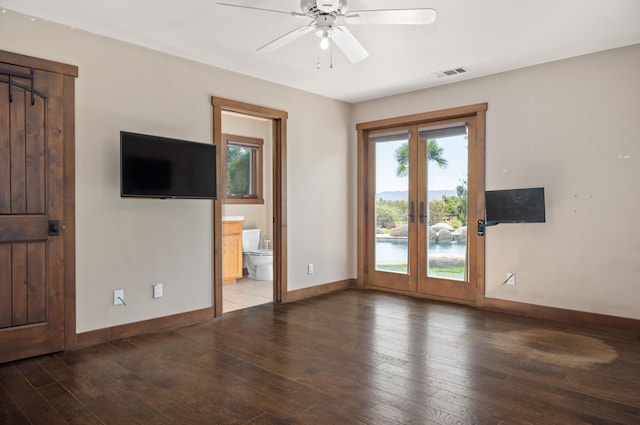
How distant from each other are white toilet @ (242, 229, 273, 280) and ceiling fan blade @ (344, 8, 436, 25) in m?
4.14

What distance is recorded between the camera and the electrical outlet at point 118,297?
3535 millimetres

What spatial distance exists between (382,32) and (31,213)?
3.11m

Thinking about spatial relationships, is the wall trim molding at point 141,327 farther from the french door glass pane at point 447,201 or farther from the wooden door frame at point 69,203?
the french door glass pane at point 447,201

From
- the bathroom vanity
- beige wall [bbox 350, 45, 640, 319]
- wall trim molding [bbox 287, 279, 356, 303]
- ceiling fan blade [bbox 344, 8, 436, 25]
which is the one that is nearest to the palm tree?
beige wall [bbox 350, 45, 640, 319]

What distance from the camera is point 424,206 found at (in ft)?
17.0

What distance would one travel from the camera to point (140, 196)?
3.45m

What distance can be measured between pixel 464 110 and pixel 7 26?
4323mm

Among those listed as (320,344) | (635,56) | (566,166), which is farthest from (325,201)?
(635,56)

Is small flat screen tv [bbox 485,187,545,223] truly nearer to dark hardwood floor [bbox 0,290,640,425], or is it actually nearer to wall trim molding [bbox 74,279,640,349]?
wall trim molding [bbox 74,279,640,349]

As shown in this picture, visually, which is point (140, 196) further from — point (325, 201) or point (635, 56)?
point (635, 56)

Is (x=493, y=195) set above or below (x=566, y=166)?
below

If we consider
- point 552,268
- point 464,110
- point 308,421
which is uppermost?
point 464,110

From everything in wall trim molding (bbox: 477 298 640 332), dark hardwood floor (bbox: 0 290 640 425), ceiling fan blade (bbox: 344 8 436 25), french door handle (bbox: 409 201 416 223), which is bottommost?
dark hardwood floor (bbox: 0 290 640 425)

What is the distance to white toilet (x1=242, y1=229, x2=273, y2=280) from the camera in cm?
630
